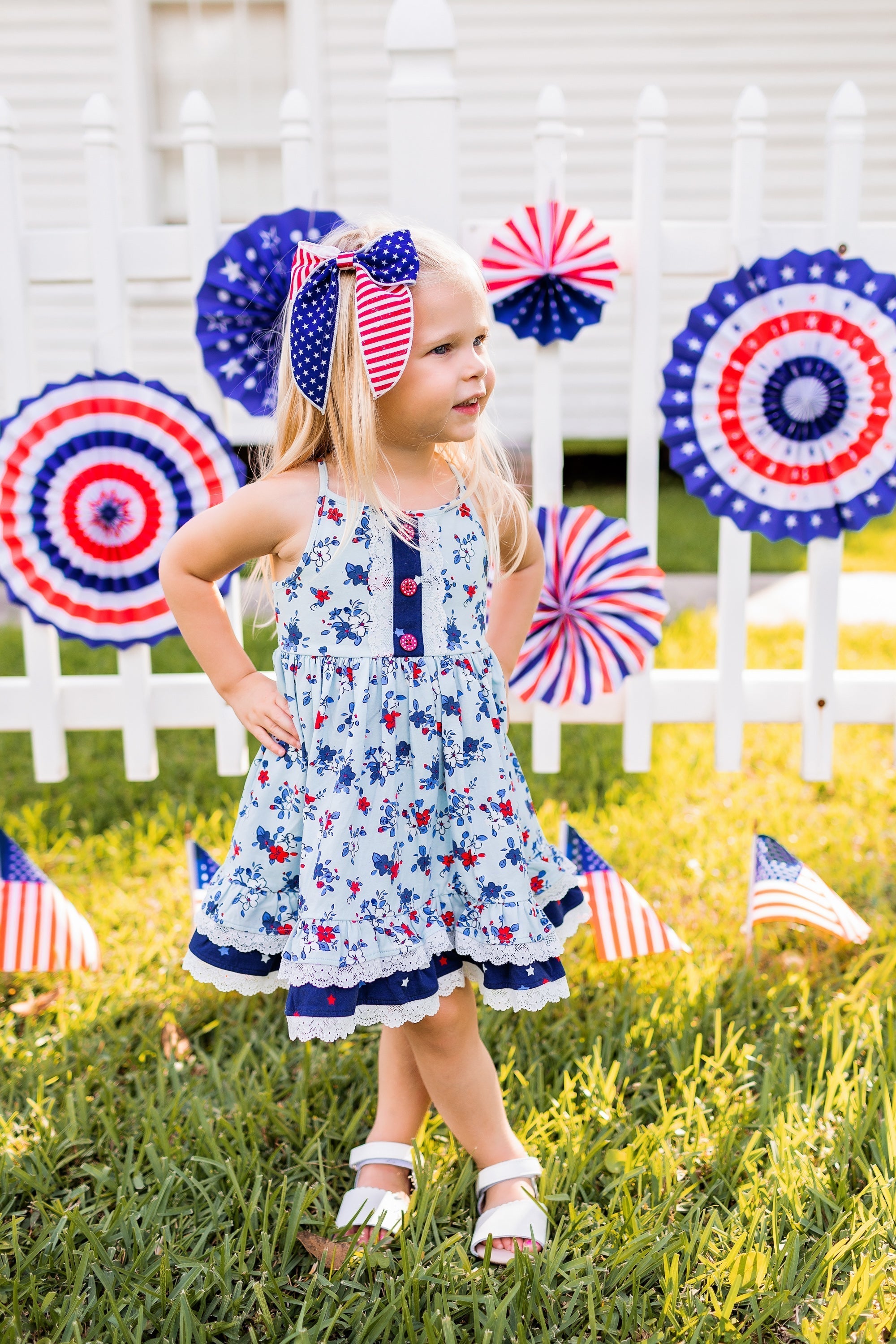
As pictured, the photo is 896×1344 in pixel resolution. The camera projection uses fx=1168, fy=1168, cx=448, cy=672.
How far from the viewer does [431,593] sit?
1.71 meters

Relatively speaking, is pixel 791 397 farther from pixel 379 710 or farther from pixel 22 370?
pixel 22 370

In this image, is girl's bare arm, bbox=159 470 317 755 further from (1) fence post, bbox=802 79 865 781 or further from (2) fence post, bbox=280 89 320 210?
(1) fence post, bbox=802 79 865 781

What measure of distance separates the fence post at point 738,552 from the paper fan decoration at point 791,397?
0.29ft

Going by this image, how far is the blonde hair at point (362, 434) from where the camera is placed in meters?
1.64

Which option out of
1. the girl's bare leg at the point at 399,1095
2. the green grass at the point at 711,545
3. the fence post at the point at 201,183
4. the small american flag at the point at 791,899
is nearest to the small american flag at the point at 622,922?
the small american flag at the point at 791,899

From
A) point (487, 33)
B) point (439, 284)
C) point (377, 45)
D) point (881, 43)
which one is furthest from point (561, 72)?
point (439, 284)

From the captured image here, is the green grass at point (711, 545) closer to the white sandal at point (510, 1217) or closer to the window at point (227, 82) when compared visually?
the window at point (227, 82)

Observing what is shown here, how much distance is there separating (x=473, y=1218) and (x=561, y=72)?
284 inches

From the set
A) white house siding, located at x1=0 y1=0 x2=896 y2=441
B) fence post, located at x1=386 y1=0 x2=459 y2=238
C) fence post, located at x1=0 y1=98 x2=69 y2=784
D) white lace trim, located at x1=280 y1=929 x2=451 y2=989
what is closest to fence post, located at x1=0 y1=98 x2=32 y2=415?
fence post, located at x1=0 y1=98 x2=69 y2=784

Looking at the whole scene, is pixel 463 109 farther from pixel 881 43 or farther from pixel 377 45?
pixel 881 43

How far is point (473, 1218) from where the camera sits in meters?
1.84

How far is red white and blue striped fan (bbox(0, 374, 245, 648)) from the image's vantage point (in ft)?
8.12

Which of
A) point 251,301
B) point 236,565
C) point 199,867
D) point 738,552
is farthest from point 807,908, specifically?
point 251,301

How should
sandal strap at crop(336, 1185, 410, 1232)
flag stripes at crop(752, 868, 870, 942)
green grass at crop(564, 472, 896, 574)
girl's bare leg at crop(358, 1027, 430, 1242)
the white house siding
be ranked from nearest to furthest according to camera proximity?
sandal strap at crop(336, 1185, 410, 1232)
girl's bare leg at crop(358, 1027, 430, 1242)
flag stripes at crop(752, 868, 870, 942)
green grass at crop(564, 472, 896, 574)
the white house siding
